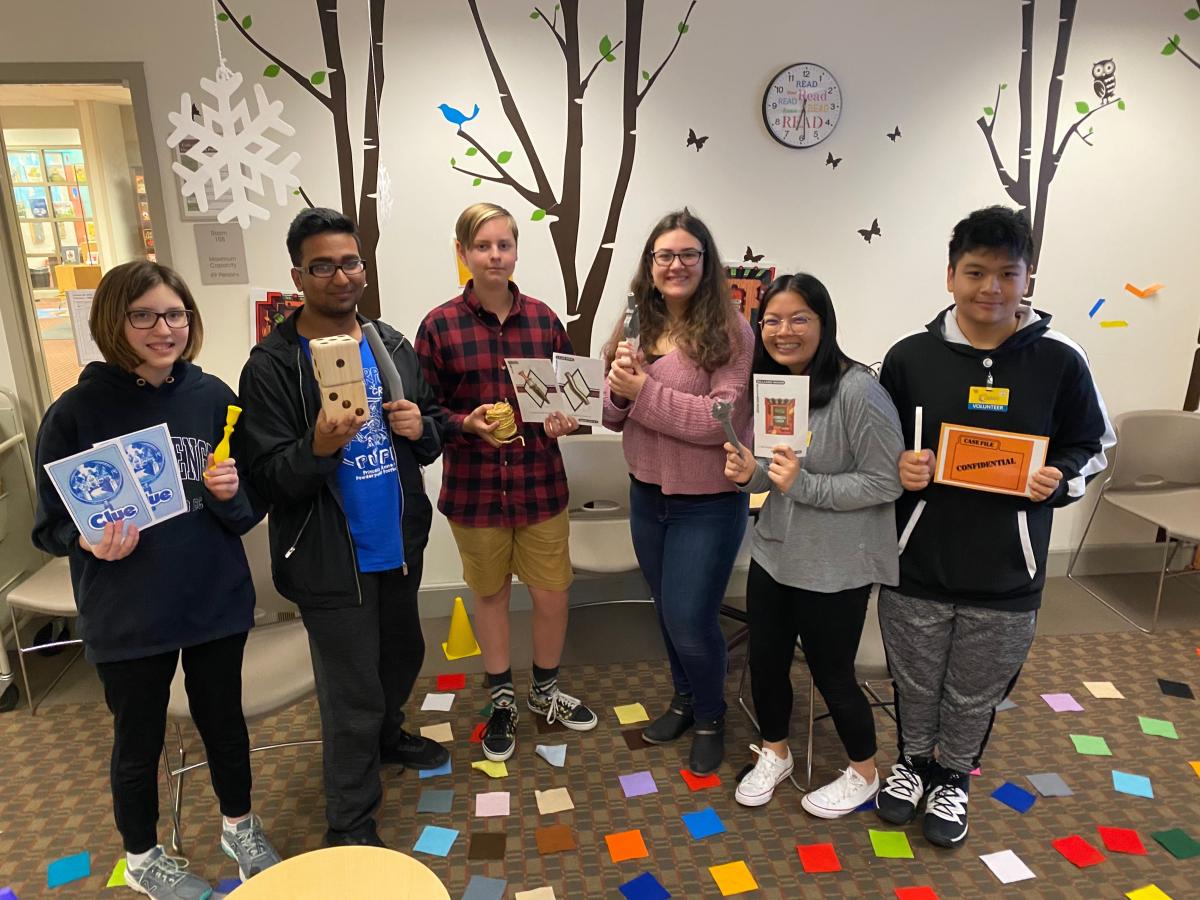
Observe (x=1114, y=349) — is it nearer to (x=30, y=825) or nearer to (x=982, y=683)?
(x=982, y=683)

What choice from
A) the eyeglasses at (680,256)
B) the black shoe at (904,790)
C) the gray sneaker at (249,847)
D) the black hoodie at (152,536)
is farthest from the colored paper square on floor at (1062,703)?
the black hoodie at (152,536)

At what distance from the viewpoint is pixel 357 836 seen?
6.60 feet

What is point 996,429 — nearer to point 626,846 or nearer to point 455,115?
point 626,846

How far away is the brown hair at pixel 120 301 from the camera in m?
1.59

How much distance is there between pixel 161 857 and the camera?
193cm

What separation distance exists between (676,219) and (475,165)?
1.32 meters

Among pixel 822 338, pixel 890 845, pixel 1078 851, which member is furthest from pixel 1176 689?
pixel 822 338

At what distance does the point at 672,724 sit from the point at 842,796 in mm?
572

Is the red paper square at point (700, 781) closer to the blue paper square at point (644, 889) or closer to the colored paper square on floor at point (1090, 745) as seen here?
the blue paper square at point (644, 889)

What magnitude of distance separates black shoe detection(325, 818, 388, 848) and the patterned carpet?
0.11m

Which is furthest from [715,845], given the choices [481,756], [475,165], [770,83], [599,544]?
[770,83]

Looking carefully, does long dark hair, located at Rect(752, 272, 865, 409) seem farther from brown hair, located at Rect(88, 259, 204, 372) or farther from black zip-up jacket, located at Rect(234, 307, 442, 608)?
brown hair, located at Rect(88, 259, 204, 372)

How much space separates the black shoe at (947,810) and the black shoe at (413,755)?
1.43 m

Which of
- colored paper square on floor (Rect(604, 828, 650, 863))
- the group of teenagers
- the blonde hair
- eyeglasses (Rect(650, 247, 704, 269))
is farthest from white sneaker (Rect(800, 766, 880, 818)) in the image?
the blonde hair
